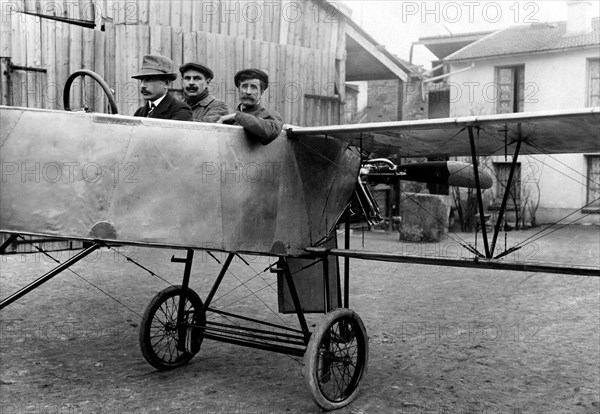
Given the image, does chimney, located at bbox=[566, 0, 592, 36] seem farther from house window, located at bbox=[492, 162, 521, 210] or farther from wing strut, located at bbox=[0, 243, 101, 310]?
wing strut, located at bbox=[0, 243, 101, 310]

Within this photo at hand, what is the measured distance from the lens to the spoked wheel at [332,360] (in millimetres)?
4785

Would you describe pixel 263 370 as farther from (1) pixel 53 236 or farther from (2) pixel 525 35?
(2) pixel 525 35

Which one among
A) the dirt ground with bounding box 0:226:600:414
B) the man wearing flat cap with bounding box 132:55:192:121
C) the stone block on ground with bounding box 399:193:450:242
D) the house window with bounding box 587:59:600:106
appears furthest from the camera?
the house window with bounding box 587:59:600:106

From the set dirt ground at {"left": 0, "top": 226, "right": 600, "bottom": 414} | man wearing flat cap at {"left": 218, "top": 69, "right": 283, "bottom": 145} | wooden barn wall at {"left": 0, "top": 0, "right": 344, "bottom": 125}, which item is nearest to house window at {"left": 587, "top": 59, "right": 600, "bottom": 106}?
wooden barn wall at {"left": 0, "top": 0, "right": 344, "bottom": 125}

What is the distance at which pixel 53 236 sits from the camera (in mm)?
4027

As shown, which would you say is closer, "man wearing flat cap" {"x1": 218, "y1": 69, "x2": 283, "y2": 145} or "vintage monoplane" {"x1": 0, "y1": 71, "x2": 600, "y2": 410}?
"vintage monoplane" {"x1": 0, "y1": 71, "x2": 600, "y2": 410}

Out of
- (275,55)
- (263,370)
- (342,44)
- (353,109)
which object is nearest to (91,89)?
(275,55)

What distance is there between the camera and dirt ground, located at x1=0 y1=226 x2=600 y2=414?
17.1 feet

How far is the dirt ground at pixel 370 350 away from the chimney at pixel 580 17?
18.0 meters

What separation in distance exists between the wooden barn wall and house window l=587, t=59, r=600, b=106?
1426 cm

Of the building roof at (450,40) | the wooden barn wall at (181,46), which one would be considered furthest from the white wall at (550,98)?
the wooden barn wall at (181,46)

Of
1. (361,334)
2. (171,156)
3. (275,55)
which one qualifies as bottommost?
(361,334)

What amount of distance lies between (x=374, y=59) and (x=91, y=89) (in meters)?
8.12

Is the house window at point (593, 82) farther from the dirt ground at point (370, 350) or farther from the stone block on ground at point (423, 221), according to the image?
the dirt ground at point (370, 350)
